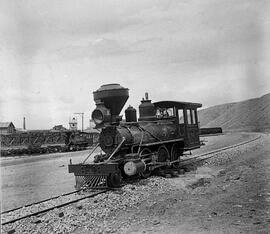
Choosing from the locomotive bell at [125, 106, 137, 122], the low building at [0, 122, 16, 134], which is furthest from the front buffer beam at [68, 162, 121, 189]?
the low building at [0, 122, 16, 134]

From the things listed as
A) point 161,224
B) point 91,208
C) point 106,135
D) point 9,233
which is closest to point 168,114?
point 106,135

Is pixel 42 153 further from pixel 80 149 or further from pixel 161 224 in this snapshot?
pixel 161 224

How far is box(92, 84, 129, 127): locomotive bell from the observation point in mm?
11344

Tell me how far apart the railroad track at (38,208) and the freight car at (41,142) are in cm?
2820

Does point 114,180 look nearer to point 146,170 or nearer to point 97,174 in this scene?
point 97,174

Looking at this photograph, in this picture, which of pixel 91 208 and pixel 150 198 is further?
pixel 150 198

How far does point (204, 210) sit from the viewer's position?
289 inches

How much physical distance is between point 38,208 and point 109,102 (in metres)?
4.56

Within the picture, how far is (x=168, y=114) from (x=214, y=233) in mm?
9923

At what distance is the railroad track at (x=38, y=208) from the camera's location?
7.48 m

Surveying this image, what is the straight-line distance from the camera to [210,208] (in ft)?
24.5

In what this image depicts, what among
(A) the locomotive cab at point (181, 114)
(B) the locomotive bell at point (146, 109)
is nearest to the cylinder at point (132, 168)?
(B) the locomotive bell at point (146, 109)

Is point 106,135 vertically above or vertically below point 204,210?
above

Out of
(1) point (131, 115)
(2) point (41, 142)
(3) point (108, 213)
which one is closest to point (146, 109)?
(1) point (131, 115)
